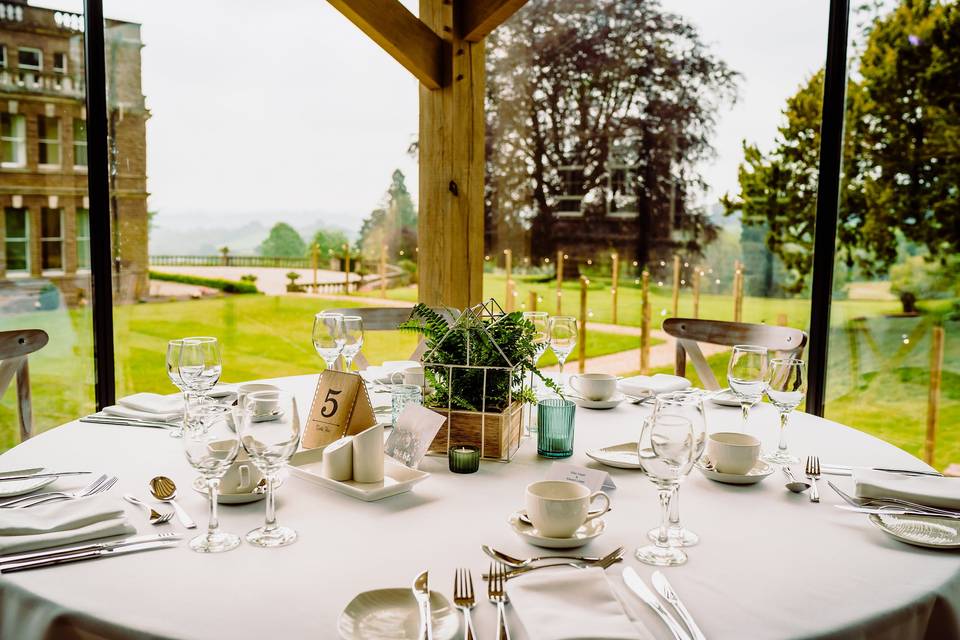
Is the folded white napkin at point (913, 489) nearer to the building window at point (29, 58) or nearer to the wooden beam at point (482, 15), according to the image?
the wooden beam at point (482, 15)

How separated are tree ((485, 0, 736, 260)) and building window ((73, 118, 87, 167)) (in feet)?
6.86

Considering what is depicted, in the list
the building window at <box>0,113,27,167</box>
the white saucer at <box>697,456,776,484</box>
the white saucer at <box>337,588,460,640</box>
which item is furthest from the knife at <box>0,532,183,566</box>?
the building window at <box>0,113,27,167</box>

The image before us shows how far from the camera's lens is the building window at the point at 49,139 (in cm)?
306

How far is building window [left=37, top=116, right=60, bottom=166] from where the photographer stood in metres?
3.06

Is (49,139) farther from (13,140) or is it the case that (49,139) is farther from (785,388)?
(785,388)

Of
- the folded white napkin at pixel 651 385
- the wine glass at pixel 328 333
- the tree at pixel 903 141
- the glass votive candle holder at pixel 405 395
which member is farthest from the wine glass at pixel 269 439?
the tree at pixel 903 141

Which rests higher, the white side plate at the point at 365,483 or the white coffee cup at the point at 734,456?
the white coffee cup at the point at 734,456

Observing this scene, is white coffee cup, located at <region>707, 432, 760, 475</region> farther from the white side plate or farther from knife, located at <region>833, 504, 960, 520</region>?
the white side plate

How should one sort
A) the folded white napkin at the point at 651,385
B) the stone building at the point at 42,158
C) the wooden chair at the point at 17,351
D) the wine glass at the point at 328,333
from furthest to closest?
the stone building at the point at 42,158
the wooden chair at the point at 17,351
the folded white napkin at the point at 651,385
the wine glass at the point at 328,333

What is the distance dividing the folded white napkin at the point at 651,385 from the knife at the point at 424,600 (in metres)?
1.16

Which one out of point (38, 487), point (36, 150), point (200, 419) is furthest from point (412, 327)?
point (36, 150)

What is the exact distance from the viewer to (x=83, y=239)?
3141 mm

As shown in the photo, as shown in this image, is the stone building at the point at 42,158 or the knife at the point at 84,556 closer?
the knife at the point at 84,556

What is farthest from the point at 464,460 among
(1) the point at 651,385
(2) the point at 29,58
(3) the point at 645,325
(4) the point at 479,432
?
(3) the point at 645,325
